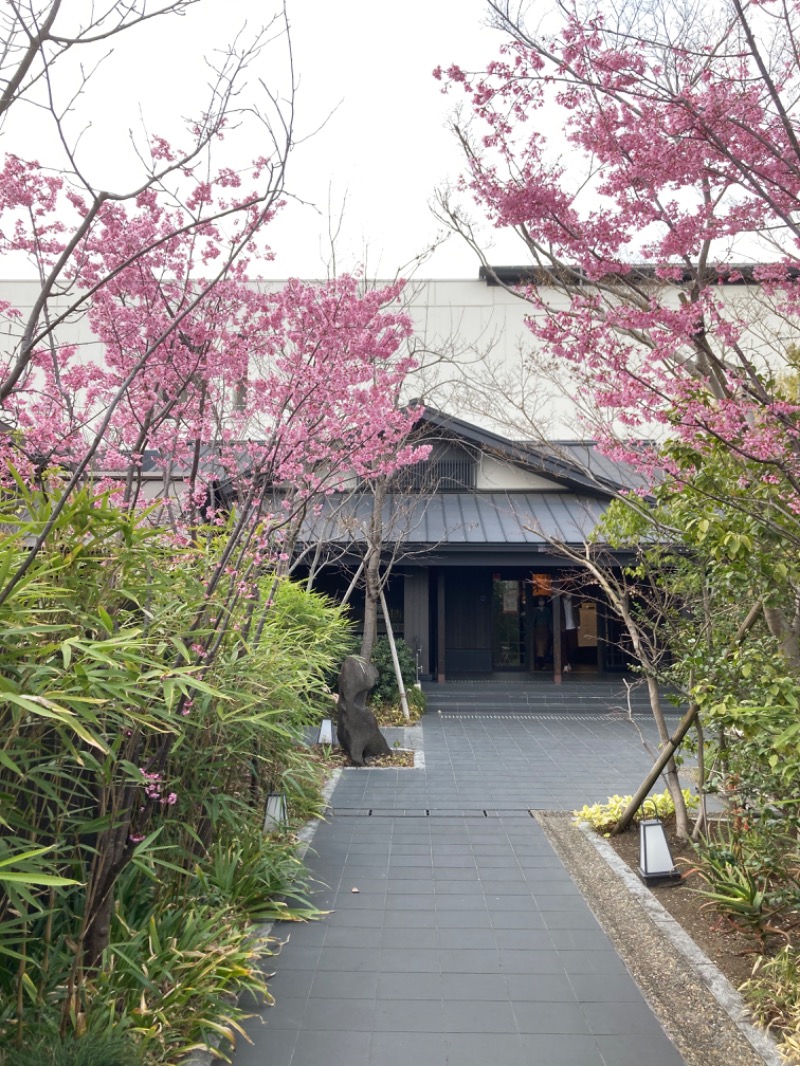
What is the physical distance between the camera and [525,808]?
8.15m

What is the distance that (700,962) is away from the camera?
179 inches

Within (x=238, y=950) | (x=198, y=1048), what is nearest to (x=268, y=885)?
(x=238, y=950)

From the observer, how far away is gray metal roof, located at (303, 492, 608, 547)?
1472 centimetres

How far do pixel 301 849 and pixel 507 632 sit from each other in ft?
37.3

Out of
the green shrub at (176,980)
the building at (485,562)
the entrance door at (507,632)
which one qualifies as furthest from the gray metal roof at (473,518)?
the green shrub at (176,980)

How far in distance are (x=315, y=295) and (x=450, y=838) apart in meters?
4.65

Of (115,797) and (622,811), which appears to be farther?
Answer: (622,811)

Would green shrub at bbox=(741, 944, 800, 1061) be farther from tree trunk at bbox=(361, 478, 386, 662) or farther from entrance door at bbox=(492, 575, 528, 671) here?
entrance door at bbox=(492, 575, 528, 671)

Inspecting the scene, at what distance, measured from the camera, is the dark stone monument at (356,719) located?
10086mm

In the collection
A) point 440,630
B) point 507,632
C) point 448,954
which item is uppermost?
point 440,630

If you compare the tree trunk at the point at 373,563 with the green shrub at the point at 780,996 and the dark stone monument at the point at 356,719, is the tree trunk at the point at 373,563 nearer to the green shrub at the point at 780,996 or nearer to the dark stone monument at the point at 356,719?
the dark stone monument at the point at 356,719

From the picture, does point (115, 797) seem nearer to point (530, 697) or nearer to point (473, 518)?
point (530, 697)

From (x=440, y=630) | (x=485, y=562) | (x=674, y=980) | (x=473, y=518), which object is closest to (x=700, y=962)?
(x=674, y=980)

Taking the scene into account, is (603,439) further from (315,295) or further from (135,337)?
(135,337)
